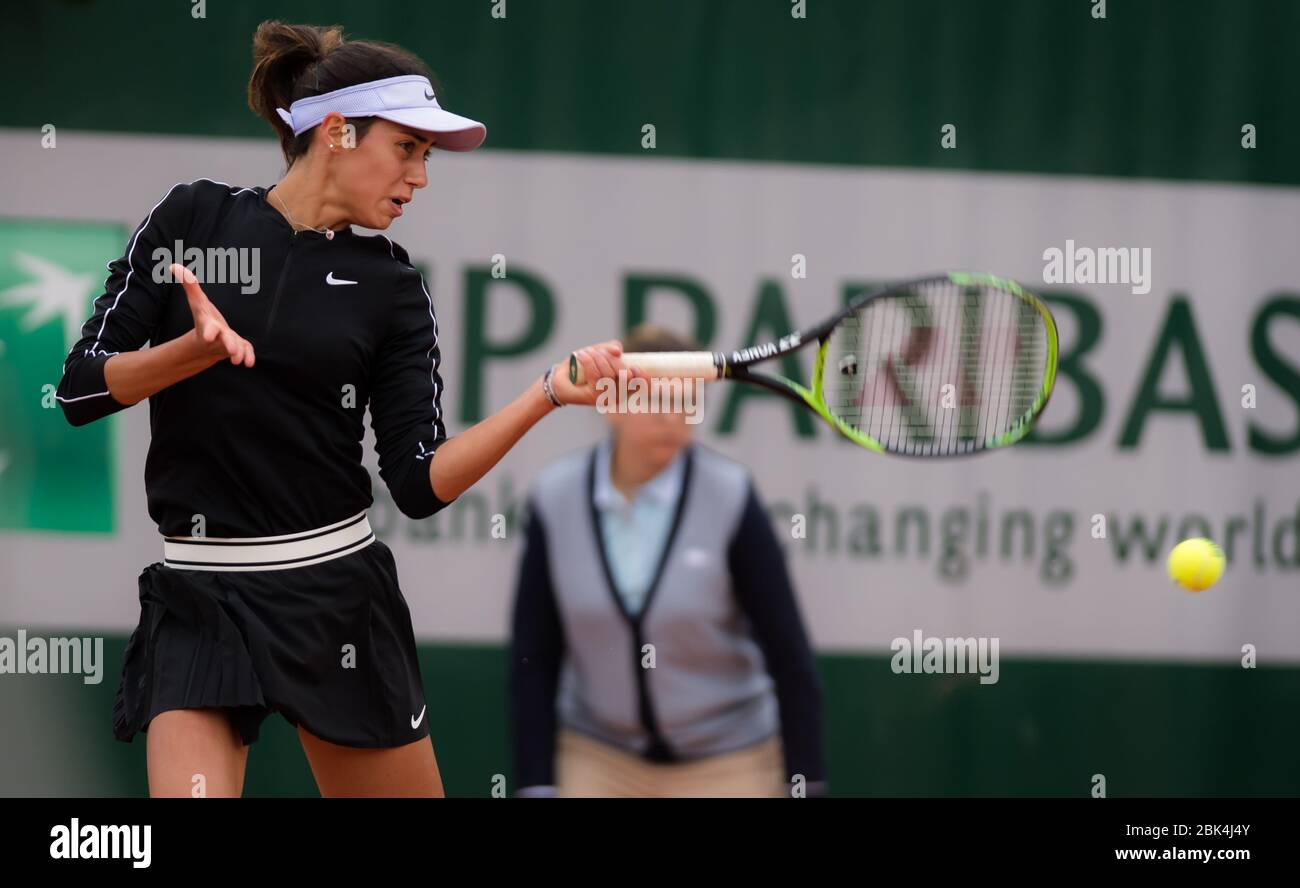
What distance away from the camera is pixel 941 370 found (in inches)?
Result: 123

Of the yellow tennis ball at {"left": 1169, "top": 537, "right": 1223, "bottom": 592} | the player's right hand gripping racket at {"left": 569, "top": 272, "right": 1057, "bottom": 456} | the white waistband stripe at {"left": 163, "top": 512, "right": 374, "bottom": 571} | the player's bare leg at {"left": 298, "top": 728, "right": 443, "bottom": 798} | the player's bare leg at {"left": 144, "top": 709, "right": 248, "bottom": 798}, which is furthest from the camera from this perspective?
the yellow tennis ball at {"left": 1169, "top": 537, "right": 1223, "bottom": 592}

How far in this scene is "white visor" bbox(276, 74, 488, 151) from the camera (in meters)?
2.24

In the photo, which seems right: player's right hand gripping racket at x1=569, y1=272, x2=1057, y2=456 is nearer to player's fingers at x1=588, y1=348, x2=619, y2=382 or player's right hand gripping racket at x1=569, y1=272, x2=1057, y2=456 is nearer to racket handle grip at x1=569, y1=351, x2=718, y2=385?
racket handle grip at x1=569, y1=351, x2=718, y2=385

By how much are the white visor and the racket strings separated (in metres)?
0.83

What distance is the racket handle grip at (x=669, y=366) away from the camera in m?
2.20

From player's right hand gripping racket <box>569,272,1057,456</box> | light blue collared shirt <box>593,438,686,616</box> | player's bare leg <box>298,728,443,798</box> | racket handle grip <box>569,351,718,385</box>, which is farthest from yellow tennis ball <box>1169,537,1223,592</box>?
player's bare leg <box>298,728,443,798</box>

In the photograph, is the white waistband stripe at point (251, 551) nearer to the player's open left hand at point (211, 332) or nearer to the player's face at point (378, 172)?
the player's open left hand at point (211, 332)

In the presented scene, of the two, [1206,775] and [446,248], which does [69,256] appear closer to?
[446,248]

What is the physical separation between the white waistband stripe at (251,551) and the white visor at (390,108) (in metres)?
0.62

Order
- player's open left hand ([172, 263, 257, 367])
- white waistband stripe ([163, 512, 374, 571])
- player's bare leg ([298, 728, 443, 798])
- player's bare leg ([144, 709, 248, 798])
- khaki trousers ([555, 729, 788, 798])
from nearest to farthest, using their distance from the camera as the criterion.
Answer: player's open left hand ([172, 263, 257, 367])
player's bare leg ([144, 709, 248, 798])
white waistband stripe ([163, 512, 374, 571])
player's bare leg ([298, 728, 443, 798])
khaki trousers ([555, 729, 788, 798])

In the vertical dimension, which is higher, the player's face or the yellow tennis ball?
the player's face

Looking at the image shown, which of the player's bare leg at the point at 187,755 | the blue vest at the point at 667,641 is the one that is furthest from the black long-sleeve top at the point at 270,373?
the blue vest at the point at 667,641

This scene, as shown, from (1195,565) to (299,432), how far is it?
219cm
